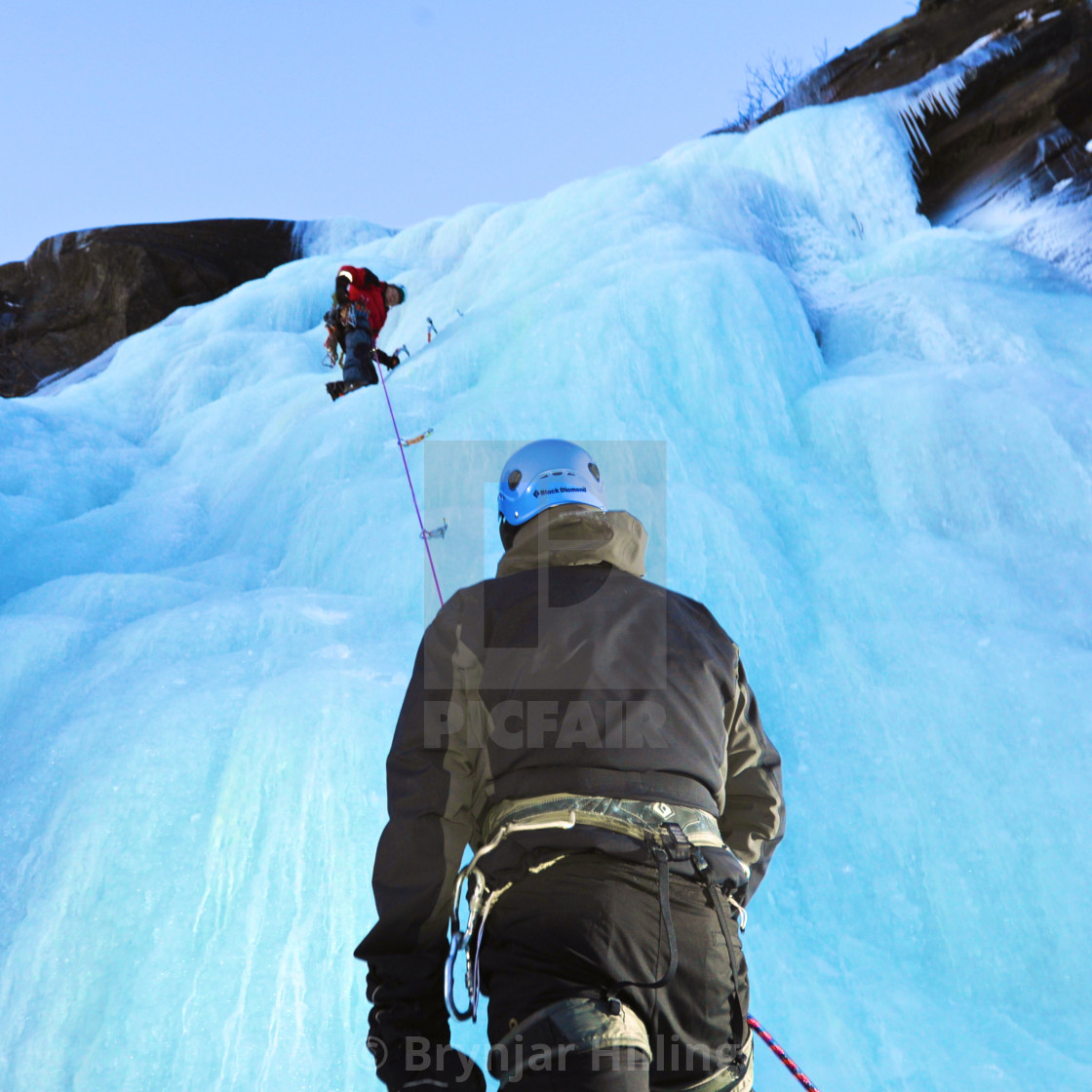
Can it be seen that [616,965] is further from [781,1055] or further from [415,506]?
[415,506]

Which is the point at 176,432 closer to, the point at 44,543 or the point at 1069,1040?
the point at 44,543

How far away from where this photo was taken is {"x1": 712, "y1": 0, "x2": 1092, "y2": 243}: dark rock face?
8.35 meters

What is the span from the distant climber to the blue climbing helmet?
4.61 m

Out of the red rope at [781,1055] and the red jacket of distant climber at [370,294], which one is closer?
the red rope at [781,1055]

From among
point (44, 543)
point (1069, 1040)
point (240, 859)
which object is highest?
point (44, 543)

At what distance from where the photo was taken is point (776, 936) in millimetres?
2658

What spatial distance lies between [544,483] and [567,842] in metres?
0.72

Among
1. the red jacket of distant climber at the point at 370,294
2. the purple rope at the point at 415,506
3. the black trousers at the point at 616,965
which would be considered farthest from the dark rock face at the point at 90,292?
the black trousers at the point at 616,965

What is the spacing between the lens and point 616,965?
116 cm

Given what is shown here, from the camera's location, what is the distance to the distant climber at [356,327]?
6.27 m

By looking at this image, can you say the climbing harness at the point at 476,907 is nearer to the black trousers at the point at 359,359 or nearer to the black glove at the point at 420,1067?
the black glove at the point at 420,1067

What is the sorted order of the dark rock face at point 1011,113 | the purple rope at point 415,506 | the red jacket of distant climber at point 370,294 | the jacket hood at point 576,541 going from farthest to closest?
the dark rock face at point 1011,113 < the red jacket of distant climber at point 370,294 < the purple rope at point 415,506 < the jacket hood at point 576,541

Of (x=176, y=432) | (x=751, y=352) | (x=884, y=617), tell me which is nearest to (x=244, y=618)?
(x=884, y=617)

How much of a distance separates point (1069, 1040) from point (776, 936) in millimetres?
764
